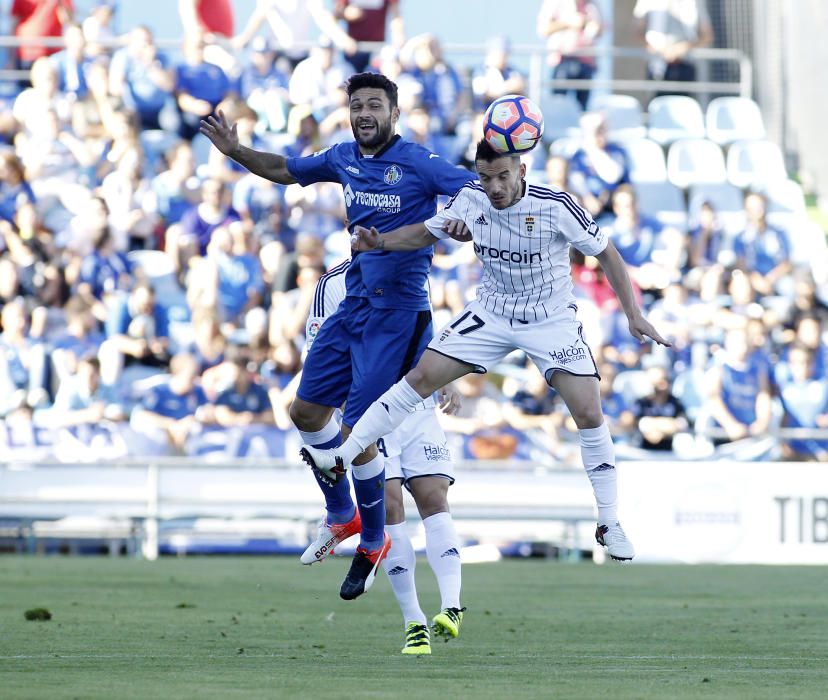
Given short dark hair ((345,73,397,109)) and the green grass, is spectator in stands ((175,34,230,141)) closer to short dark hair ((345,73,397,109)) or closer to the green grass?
the green grass

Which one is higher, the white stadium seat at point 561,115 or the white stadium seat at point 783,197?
the white stadium seat at point 561,115

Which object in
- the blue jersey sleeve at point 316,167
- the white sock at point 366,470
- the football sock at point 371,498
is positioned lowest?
the football sock at point 371,498

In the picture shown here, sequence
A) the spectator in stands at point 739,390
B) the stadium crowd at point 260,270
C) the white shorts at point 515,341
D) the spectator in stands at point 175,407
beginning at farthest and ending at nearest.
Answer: the spectator in stands at point 739,390, the stadium crowd at point 260,270, the spectator in stands at point 175,407, the white shorts at point 515,341

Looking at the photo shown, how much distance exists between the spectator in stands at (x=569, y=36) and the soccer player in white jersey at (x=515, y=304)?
15799mm

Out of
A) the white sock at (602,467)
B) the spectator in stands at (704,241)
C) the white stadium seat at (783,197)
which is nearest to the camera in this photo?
the white sock at (602,467)

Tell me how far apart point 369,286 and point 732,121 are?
660 inches

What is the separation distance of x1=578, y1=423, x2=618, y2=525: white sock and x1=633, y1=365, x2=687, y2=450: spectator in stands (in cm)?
966

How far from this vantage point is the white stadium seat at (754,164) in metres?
24.9

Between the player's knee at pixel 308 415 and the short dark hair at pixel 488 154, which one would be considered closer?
the short dark hair at pixel 488 154

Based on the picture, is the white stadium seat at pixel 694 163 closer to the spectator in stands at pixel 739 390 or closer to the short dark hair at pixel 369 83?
the spectator in stands at pixel 739 390

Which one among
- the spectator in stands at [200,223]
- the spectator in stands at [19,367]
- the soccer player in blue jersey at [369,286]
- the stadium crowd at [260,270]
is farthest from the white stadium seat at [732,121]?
the soccer player in blue jersey at [369,286]

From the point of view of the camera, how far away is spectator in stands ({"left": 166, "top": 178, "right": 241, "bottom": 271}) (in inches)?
837

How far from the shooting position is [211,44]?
2372 cm

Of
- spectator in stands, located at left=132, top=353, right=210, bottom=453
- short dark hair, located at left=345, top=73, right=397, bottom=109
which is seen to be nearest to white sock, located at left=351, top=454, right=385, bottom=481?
short dark hair, located at left=345, top=73, right=397, bottom=109
